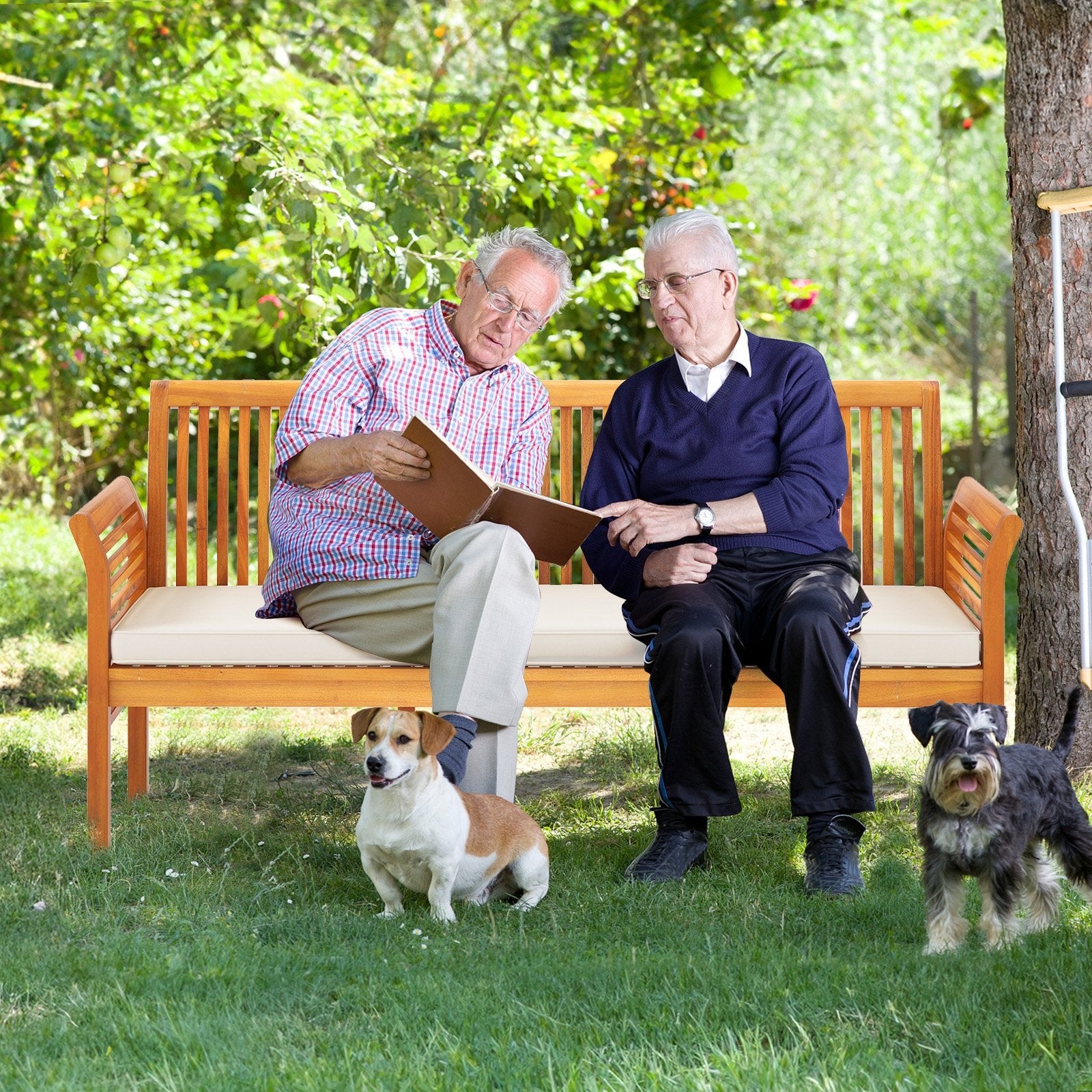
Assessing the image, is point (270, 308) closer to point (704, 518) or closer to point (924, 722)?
point (704, 518)

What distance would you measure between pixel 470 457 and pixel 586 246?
3.13m

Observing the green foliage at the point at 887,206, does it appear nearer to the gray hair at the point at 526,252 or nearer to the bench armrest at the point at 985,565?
the bench armrest at the point at 985,565

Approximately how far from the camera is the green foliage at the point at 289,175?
4.81 meters

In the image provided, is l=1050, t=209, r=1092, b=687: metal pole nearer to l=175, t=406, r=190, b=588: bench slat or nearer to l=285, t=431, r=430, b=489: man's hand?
l=285, t=431, r=430, b=489: man's hand

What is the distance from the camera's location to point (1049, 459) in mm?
3871

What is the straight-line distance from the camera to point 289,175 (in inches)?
176

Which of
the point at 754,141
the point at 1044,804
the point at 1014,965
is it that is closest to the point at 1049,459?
the point at 1044,804

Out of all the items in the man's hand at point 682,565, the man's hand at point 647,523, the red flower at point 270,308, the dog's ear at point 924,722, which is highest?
the red flower at point 270,308

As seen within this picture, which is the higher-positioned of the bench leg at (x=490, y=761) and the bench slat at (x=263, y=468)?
the bench slat at (x=263, y=468)

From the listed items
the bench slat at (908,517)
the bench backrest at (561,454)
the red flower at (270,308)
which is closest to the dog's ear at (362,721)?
the bench backrest at (561,454)

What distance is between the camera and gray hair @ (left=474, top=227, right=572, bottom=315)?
11.9ft

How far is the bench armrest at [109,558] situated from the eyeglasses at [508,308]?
1.10m

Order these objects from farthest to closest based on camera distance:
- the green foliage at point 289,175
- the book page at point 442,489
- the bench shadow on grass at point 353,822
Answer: the green foliage at point 289,175
the bench shadow on grass at point 353,822
the book page at point 442,489

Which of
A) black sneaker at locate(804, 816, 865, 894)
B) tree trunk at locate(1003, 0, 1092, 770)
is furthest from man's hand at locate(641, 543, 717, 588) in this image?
tree trunk at locate(1003, 0, 1092, 770)
